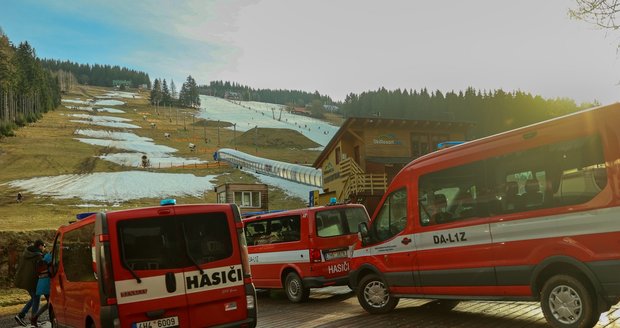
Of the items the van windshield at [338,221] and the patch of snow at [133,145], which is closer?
the van windshield at [338,221]

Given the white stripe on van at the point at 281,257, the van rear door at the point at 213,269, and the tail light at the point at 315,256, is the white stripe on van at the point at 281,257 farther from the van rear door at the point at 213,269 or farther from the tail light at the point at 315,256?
the van rear door at the point at 213,269

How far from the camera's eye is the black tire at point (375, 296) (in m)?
9.45

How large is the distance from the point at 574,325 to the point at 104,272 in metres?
A: 6.41

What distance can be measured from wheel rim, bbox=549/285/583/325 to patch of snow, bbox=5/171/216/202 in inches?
Answer: 1787

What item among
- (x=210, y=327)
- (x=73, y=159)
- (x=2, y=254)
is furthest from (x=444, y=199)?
(x=73, y=159)

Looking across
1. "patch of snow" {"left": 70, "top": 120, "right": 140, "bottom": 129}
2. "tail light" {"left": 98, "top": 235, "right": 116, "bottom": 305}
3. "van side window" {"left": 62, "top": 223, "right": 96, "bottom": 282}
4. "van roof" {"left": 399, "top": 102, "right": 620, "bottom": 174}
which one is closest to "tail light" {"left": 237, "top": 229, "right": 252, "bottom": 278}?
"tail light" {"left": 98, "top": 235, "right": 116, "bottom": 305}

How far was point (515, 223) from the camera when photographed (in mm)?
7156

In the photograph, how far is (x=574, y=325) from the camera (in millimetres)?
6449

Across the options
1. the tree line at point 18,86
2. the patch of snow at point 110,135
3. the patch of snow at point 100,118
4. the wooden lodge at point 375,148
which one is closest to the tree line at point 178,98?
the patch of snow at point 100,118

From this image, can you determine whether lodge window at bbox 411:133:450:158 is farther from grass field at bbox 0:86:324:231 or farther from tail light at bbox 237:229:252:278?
tail light at bbox 237:229:252:278

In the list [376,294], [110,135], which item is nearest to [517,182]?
[376,294]

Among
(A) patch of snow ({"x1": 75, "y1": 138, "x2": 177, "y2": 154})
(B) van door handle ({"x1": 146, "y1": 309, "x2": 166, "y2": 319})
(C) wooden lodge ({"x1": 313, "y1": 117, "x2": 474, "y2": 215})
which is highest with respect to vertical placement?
(A) patch of snow ({"x1": 75, "y1": 138, "x2": 177, "y2": 154})

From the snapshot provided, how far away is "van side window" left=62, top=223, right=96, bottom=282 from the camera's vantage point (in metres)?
6.95

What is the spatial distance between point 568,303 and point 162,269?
5.69 m
